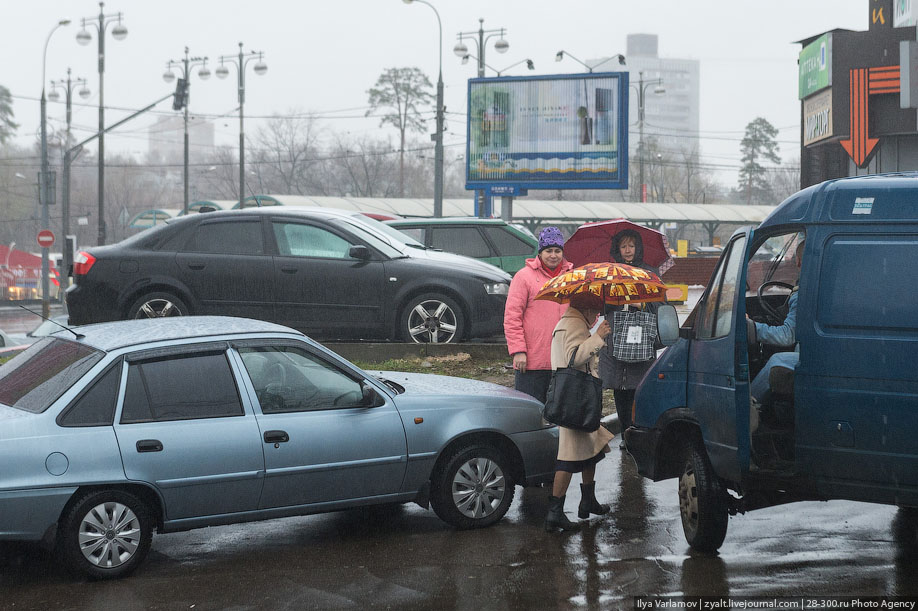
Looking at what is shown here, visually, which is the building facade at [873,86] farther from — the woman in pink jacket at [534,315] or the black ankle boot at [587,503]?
the black ankle boot at [587,503]

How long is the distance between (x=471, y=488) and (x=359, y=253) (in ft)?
16.3

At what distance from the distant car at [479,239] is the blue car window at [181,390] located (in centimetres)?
861

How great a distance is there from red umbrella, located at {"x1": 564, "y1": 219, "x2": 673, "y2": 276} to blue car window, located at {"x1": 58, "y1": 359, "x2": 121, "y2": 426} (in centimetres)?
384

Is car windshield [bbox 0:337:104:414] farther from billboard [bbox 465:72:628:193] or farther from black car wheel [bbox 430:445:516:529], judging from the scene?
billboard [bbox 465:72:628:193]

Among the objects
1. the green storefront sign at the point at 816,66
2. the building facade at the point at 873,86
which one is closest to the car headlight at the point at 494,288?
the building facade at the point at 873,86

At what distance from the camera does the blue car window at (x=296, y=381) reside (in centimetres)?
608

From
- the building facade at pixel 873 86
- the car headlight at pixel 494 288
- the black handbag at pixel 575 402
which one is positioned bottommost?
the black handbag at pixel 575 402

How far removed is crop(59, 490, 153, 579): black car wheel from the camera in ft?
17.7

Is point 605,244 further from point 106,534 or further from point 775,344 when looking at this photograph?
point 106,534

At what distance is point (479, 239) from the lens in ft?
47.9

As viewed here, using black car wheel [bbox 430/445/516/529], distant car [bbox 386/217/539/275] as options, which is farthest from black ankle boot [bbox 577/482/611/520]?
distant car [bbox 386/217/539/275]

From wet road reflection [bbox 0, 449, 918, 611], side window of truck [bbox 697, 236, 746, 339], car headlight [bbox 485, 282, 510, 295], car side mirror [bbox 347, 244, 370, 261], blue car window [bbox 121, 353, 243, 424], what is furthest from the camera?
car headlight [bbox 485, 282, 510, 295]

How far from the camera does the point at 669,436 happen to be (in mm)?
6234

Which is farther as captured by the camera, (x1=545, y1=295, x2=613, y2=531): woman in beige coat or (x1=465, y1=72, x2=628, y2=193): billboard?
(x1=465, y1=72, x2=628, y2=193): billboard
